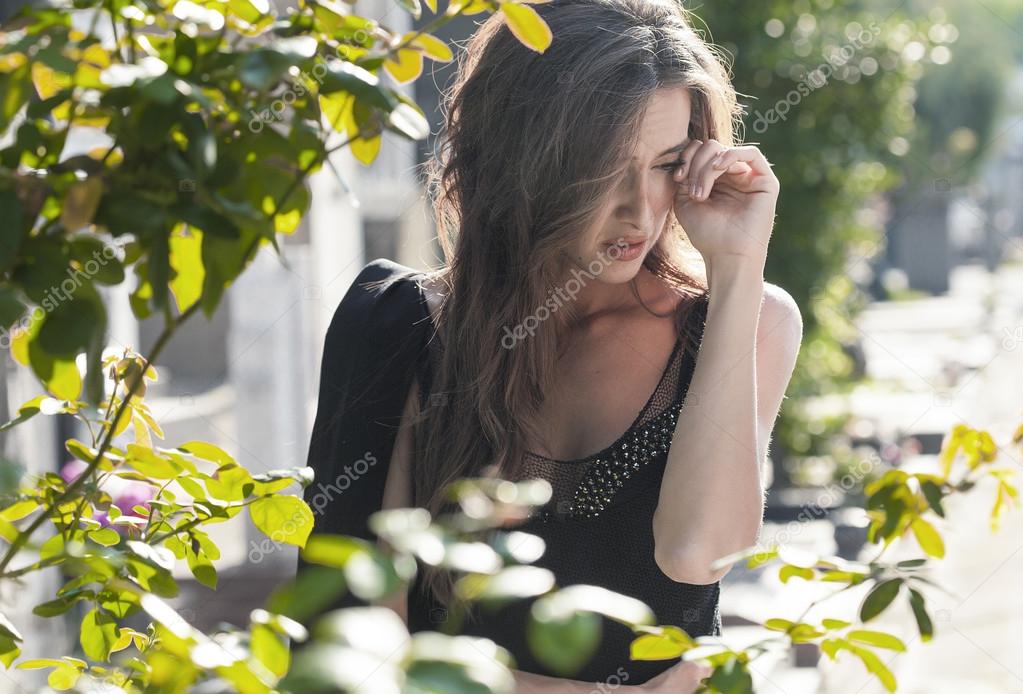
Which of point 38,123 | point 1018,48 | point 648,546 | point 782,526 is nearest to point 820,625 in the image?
point 38,123

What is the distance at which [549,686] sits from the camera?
5.27 ft

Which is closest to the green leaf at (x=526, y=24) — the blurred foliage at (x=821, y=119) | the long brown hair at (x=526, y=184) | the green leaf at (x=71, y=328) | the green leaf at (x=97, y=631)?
the green leaf at (x=71, y=328)

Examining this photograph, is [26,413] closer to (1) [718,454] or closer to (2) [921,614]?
(2) [921,614]

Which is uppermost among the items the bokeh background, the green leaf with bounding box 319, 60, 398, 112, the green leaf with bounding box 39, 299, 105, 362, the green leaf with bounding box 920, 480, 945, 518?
the green leaf with bounding box 319, 60, 398, 112

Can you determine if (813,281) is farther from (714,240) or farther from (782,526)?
(714,240)

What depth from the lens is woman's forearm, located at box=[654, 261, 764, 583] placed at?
5.36ft

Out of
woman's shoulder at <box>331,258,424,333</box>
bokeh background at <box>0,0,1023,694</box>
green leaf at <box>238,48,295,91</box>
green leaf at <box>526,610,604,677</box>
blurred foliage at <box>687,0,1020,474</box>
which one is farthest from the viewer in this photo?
blurred foliage at <box>687,0,1020,474</box>

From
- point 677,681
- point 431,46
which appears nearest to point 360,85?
point 431,46

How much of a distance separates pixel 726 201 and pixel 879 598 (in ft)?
3.45

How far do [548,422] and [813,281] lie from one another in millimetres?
6566

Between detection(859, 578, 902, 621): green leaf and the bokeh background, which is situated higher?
detection(859, 578, 902, 621): green leaf

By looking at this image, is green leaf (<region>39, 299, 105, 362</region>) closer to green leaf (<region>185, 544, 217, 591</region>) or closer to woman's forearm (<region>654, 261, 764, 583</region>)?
green leaf (<region>185, 544, 217, 591</region>)

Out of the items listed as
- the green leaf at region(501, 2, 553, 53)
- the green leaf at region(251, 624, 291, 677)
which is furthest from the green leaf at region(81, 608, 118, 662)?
the green leaf at region(501, 2, 553, 53)

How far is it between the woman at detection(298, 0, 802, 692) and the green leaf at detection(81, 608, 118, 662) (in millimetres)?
580
